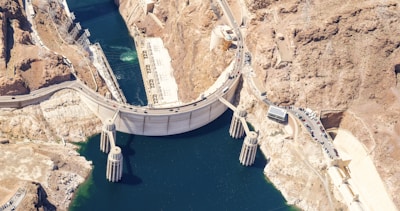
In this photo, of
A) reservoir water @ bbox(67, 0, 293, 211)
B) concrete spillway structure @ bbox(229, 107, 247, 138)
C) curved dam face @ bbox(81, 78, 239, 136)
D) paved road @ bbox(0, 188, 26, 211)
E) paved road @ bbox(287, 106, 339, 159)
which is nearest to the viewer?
paved road @ bbox(0, 188, 26, 211)

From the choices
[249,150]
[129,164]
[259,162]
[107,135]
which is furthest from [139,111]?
[259,162]

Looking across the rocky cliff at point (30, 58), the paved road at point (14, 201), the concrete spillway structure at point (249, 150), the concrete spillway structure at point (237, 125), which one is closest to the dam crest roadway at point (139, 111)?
the rocky cliff at point (30, 58)

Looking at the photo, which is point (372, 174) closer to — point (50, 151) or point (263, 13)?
point (263, 13)

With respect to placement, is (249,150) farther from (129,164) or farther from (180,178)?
(129,164)

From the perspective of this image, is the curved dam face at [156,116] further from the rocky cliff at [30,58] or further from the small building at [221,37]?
the small building at [221,37]

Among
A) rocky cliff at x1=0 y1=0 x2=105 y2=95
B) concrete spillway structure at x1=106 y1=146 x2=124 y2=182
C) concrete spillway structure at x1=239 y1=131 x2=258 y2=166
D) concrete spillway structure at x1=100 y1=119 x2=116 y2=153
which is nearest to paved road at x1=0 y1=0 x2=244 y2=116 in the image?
Answer: rocky cliff at x1=0 y1=0 x2=105 y2=95

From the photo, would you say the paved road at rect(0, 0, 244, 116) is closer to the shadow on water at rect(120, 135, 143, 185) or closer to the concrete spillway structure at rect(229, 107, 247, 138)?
the concrete spillway structure at rect(229, 107, 247, 138)
